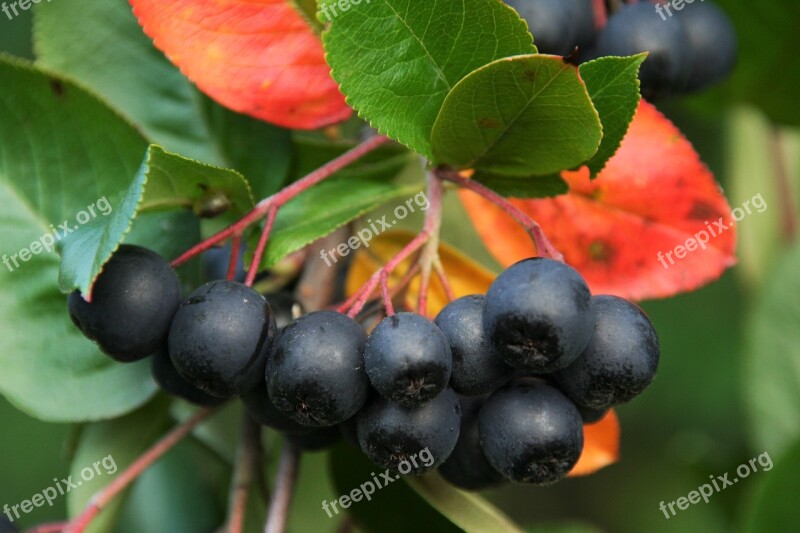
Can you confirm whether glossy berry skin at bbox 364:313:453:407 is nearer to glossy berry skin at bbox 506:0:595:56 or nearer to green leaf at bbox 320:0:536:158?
green leaf at bbox 320:0:536:158

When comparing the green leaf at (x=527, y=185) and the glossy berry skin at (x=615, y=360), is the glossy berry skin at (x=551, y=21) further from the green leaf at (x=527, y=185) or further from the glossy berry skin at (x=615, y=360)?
the glossy berry skin at (x=615, y=360)

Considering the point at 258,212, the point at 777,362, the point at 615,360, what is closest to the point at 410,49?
the point at 258,212

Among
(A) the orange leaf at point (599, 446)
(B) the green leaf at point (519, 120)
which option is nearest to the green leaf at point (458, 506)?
(A) the orange leaf at point (599, 446)

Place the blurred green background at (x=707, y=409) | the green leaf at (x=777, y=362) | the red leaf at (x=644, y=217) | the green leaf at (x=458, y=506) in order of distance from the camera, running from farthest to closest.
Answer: the green leaf at (x=777, y=362)
the blurred green background at (x=707, y=409)
the red leaf at (x=644, y=217)
the green leaf at (x=458, y=506)

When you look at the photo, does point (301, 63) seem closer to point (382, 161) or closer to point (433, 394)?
point (382, 161)

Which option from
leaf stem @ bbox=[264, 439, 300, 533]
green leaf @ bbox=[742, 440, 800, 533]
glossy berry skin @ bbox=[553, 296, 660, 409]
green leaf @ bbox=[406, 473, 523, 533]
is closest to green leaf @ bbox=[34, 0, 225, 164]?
leaf stem @ bbox=[264, 439, 300, 533]

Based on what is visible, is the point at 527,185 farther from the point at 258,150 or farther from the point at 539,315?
the point at 258,150
